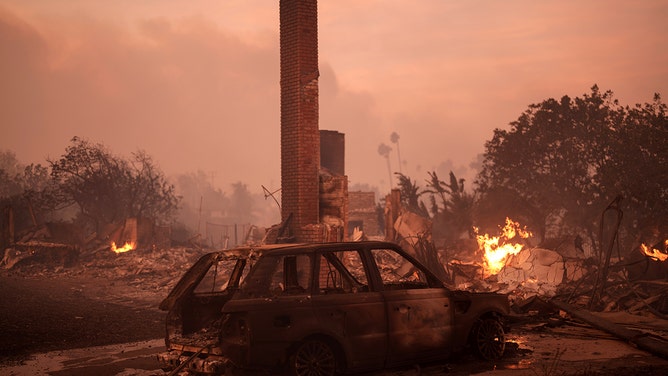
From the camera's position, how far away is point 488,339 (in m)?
7.51

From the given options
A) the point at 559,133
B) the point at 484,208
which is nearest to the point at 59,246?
the point at 484,208

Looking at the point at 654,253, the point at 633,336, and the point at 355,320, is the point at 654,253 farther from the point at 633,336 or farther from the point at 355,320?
the point at 355,320

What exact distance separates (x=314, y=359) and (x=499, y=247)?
17144 mm

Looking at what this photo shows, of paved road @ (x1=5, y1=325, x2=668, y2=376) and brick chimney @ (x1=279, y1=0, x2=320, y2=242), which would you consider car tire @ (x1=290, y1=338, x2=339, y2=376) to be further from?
brick chimney @ (x1=279, y1=0, x2=320, y2=242)

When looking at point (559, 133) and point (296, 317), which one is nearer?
point (296, 317)

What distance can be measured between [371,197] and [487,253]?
829 inches

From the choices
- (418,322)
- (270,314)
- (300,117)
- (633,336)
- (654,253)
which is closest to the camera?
(270,314)

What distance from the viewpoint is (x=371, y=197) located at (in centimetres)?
4272

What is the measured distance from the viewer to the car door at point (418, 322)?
661 centimetres

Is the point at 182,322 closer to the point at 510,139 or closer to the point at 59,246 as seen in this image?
the point at 59,246

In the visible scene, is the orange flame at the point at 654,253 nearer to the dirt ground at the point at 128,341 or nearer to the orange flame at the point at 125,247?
the dirt ground at the point at 128,341

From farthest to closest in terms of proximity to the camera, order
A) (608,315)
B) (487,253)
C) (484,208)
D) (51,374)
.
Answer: (484,208), (487,253), (608,315), (51,374)

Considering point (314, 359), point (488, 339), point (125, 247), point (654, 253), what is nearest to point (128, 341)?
point (314, 359)

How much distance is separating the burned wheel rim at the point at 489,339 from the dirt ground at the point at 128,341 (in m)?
0.15
